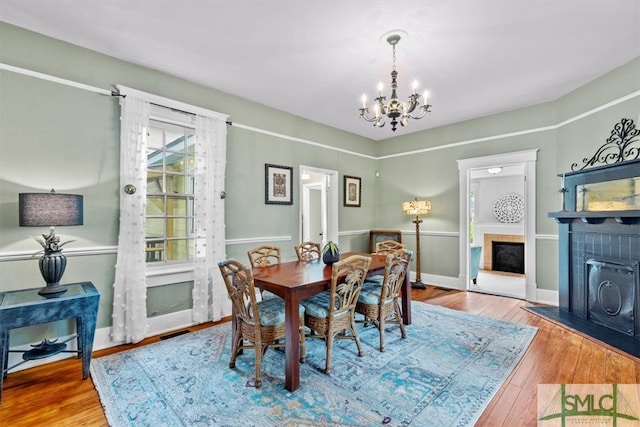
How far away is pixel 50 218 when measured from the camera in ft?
7.36

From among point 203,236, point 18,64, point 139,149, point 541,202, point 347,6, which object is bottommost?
point 203,236

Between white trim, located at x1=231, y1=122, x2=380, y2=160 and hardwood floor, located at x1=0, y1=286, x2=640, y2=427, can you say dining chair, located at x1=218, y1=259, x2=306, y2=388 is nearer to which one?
hardwood floor, located at x1=0, y1=286, x2=640, y2=427

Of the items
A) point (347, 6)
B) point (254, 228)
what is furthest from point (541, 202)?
point (254, 228)

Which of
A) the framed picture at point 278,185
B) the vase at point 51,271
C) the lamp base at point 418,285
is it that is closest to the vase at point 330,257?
the framed picture at point 278,185

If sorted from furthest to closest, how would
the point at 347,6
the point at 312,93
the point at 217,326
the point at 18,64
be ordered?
1. the point at 312,93
2. the point at 217,326
3. the point at 18,64
4. the point at 347,6

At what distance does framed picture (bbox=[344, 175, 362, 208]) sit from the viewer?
5.59 meters

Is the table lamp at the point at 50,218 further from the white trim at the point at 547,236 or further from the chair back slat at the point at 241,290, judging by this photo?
the white trim at the point at 547,236

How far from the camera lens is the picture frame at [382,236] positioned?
571 cm

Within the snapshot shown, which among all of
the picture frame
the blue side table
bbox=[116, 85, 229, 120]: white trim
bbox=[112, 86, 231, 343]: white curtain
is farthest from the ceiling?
the picture frame

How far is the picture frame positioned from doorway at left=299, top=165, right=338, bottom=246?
3.24ft

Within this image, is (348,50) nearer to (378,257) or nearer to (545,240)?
(378,257)

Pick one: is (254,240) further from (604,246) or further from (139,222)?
(604,246)

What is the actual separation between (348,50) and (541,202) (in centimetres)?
355

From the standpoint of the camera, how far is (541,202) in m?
4.26
